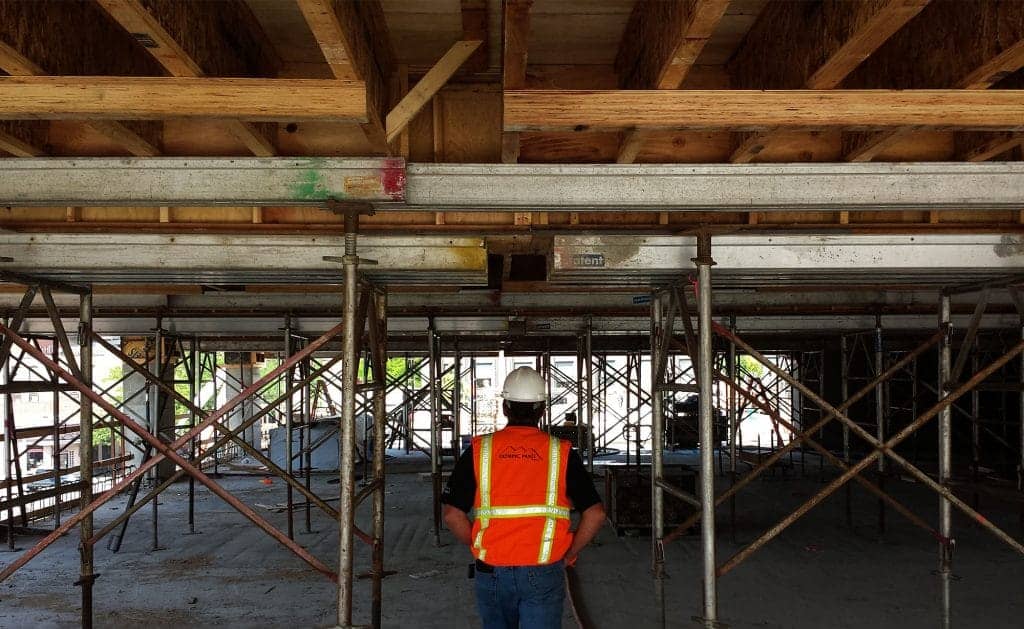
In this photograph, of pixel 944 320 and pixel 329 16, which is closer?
pixel 329 16

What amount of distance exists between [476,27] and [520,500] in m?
2.22

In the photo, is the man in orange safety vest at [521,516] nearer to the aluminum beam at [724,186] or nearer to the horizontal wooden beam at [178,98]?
the aluminum beam at [724,186]

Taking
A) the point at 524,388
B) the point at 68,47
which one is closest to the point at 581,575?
the point at 524,388

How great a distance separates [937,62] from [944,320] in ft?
11.7

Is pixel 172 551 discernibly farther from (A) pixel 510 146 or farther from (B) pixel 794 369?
(B) pixel 794 369

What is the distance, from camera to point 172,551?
34.1 ft

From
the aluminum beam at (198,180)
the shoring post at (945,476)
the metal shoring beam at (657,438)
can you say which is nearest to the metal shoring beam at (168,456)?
the aluminum beam at (198,180)

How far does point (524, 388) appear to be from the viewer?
155 inches

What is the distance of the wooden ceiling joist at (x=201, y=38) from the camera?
2.54 m

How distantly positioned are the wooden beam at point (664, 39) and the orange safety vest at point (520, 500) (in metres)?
1.73

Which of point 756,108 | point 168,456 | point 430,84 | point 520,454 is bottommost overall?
point 168,456

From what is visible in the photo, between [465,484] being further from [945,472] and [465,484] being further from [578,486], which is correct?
[945,472]

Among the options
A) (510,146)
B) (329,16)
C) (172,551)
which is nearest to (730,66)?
(510,146)

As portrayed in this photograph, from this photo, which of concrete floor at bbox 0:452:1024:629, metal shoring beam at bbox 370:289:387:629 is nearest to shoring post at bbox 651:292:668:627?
concrete floor at bbox 0:452:1024:629
